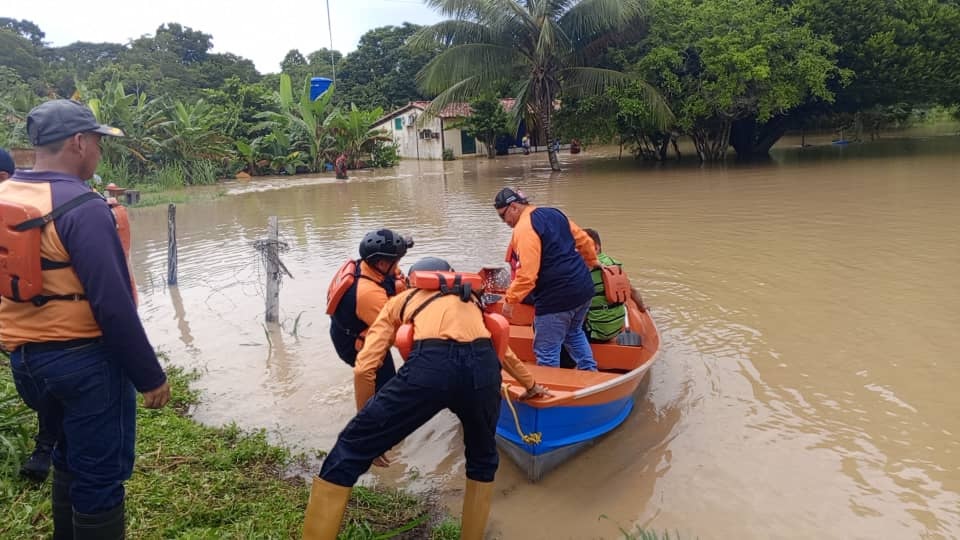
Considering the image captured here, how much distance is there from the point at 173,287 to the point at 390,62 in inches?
1469

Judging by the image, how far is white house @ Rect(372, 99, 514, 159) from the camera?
36281mm

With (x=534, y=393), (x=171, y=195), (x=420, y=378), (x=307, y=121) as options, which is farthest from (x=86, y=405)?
(x=307, y=121)

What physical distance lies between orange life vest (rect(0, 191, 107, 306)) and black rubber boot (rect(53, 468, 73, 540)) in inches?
35.3

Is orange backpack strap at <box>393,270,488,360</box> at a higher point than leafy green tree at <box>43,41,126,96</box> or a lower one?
lower

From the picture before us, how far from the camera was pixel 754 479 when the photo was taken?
418cm

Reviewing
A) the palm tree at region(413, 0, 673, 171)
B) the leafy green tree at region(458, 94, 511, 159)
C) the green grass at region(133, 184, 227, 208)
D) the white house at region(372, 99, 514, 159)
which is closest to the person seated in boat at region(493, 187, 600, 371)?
the green grass at region(133, 184, 227, 208)

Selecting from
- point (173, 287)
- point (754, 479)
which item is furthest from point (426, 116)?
point (754, 479)

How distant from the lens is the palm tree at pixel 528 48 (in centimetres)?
2075

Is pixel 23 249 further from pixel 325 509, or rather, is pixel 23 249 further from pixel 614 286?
pixel 614 286

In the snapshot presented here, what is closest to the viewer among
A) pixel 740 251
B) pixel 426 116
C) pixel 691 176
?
pixel 740 251

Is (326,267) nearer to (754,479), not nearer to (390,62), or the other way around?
(754,479)

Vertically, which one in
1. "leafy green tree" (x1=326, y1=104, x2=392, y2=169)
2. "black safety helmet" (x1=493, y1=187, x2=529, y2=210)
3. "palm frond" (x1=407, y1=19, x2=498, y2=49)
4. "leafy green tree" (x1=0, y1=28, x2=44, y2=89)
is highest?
"leafy green tree" (x1=0, y1=28, x2=44, y2=89)

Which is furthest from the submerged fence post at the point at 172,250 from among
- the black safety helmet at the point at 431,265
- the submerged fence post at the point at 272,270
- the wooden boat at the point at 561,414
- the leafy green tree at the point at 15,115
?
the leafy green tree at the point at 15,115

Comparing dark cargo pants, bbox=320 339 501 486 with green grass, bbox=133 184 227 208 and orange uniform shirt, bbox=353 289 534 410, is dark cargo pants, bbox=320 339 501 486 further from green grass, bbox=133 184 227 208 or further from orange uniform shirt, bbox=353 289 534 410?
green grass, bbox=133 184 227 208
